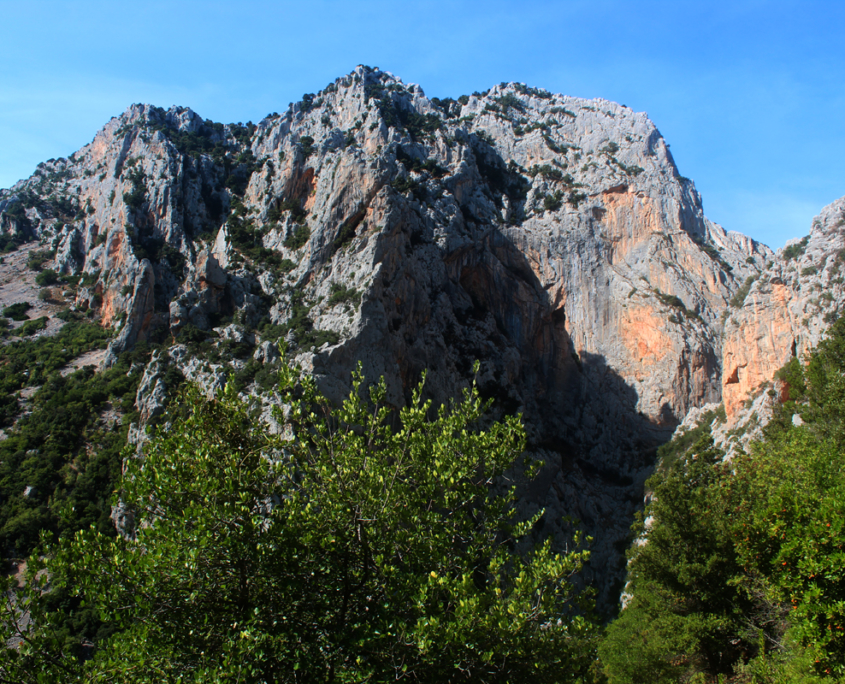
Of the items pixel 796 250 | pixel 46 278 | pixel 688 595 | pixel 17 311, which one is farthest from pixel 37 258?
pixel 796 250

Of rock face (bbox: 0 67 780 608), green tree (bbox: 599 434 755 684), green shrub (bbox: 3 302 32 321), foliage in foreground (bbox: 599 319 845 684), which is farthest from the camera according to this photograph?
green shrub (bbox: 3 302 32 321)

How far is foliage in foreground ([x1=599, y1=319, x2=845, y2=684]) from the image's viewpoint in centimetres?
940

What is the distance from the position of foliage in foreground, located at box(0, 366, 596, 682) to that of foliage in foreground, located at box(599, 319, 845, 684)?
15.8 ft

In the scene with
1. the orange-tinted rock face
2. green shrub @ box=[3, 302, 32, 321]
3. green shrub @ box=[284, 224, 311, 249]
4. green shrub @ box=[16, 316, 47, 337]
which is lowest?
green shrub @ box=[16, 316, 47, 337]

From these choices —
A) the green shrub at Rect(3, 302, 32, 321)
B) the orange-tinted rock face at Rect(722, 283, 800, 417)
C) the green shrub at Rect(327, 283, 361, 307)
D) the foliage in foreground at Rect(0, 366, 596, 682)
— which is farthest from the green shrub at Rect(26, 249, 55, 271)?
the orange-tinted rock face at Rect(722, 283, 800, 417)

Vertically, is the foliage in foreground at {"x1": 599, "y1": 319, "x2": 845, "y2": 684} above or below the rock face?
below

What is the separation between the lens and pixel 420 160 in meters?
58.0

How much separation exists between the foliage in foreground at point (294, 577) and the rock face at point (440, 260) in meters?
26.5

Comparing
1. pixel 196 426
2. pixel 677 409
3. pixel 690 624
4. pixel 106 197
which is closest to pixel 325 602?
pixel 196 426

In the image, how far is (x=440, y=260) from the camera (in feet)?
161

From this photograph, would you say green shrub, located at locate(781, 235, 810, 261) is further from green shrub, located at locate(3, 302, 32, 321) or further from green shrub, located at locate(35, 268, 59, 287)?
green shrub, located at locate(35, 268, 59, 287)

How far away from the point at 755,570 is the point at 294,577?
11.6 m

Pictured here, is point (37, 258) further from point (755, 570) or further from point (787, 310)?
point (787, 310)

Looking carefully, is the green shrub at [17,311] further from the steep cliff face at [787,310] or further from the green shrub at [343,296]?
the steep cliff face at [787,310]
